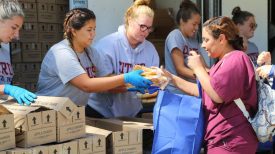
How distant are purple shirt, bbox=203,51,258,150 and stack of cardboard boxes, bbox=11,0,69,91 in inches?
87.6

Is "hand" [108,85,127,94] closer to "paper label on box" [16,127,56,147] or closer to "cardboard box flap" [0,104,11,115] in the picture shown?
"paper label on box" [16,127,56,147]

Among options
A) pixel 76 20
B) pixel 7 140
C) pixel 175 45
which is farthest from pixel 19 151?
pixel 175 45

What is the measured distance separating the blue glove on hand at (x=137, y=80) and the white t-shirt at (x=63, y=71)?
0.28 meters

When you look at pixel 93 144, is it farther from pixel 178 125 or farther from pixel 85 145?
pixel 178 125

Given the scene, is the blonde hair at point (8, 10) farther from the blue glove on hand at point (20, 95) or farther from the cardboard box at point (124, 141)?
the cardboard box at point (124, 141)

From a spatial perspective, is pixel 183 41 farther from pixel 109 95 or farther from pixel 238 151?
pixel 238 151

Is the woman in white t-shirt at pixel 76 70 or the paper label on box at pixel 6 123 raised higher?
the woman in white t-shirt at pixel 76 70

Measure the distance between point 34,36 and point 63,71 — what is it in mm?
1680

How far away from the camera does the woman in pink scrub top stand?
2.38 m

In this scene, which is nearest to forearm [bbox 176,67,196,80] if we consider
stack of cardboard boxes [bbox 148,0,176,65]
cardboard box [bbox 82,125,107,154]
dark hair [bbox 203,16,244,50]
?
dark hair [bbox 203,16,244,50]

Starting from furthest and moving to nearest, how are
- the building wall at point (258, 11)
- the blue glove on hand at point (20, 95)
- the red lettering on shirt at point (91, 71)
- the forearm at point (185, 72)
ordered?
the building wall at point (258, 11)
the forearm at point (185, 72)
the red lettering on shirt at point (91, 71)
the blue glove on hand at point (20, 95)

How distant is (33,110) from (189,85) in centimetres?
103

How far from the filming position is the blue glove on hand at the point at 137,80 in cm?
267

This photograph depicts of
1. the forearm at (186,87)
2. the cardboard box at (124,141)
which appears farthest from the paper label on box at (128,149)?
the forearm at (186,87)
